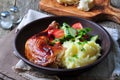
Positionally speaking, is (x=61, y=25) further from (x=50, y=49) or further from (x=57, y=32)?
(x=50, y=49)

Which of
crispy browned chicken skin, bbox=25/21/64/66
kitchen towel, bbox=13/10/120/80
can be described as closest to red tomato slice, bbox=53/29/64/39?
crispy browned chicken skin, bbox=25/21/64/66

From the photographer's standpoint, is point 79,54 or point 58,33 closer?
→ point 79,54

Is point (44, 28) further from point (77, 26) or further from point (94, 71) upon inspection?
point (94, 71)

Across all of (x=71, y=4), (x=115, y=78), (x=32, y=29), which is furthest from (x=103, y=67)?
(x=71, y=4)

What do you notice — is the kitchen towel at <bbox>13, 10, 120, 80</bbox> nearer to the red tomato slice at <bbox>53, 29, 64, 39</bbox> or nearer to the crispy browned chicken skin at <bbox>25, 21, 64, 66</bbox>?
the crispy browned chicken skin at <bbox>25, 21, 64, 66</bbox>

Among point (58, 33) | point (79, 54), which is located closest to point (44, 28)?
point (58, 33)

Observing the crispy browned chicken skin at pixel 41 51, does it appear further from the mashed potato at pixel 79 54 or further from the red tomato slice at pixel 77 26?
the red tomato slice at pixel 77 26
